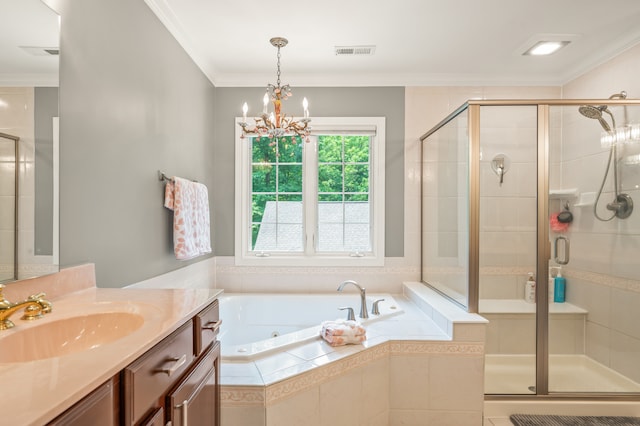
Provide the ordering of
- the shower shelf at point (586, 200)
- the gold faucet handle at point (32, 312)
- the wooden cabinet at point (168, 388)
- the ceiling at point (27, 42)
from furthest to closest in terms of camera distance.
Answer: the shower shelf at point (586, 200) → the ceiling at point (27, 42) → the gold faucet handle at point (32, 312) → the wooden cabinet at point (168, 388)

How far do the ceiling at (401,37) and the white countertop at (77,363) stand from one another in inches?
67.1

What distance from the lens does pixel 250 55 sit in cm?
282

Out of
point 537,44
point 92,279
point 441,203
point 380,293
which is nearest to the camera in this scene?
point 92,279

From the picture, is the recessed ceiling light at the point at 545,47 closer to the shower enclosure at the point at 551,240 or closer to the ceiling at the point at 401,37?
the ceiling at the point at 401,37

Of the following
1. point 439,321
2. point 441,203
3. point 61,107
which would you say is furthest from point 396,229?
point 61,107

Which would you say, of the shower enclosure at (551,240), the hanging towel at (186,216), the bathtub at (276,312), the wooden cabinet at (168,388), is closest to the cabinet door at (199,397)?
the wooden cabinet at (168,388)

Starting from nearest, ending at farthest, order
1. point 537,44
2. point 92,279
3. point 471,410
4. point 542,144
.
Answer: point 92,279, point 471,410, point 542,144, point 537,44

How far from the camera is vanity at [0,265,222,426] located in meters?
0.61

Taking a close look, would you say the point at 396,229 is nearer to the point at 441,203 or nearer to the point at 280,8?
the point at 441,203

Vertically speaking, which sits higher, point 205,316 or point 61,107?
point 61,107

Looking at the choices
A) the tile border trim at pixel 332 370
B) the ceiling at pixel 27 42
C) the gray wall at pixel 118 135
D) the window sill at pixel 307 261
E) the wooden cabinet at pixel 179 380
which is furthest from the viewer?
the window sill at pixel 307 261

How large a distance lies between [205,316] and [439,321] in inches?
62.9

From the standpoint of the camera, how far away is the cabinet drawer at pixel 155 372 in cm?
78

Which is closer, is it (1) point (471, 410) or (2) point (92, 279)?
(2) point (92, 279)
